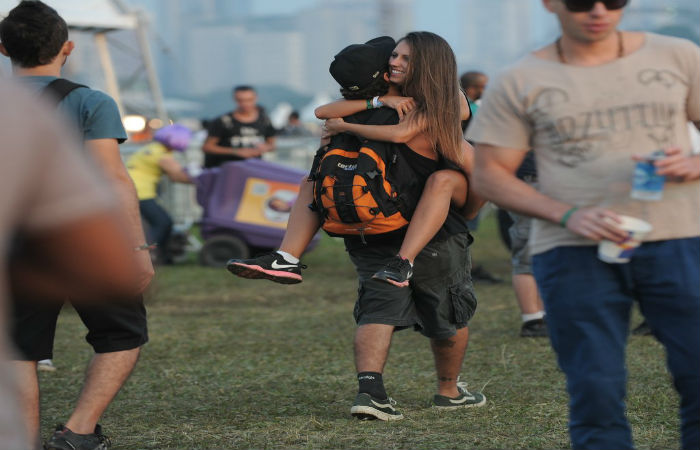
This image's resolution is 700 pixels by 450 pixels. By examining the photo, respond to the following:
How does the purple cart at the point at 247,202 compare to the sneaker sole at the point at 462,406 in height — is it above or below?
below

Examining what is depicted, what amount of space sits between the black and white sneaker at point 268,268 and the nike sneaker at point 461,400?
3.03 feet

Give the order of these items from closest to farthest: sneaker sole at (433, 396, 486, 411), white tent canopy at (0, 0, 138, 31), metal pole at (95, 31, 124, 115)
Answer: sneaker sole at (433, 396, 486, 411) < white tent canopy at (0, 0, 138, 31) < metal pole at (95, 31, 124, 115)

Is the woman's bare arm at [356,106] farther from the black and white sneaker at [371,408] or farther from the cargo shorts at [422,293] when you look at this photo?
the black and white sneaker at [371,408]

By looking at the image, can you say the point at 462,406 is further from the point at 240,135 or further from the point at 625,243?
the point at 240,135

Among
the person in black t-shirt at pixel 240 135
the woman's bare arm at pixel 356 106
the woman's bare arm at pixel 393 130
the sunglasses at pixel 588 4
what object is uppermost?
the sunglasses at pixel 588 4

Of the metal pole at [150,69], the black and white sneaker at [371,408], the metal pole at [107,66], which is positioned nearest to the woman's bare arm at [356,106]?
the black and white sneaker at [371,408]

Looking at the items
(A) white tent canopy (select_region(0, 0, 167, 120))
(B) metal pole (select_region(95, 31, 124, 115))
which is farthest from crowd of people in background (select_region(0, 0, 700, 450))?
(B) metal pole (select_region(95, 31, 124, 115))

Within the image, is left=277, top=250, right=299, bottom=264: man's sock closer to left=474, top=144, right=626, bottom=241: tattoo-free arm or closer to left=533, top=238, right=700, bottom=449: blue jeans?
left=474, top=144, right=626, bottom=241: tattoo-free arm

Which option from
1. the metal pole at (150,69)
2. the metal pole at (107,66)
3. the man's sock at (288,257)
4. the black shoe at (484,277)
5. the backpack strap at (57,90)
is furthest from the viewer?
the metal pole at (150,69)

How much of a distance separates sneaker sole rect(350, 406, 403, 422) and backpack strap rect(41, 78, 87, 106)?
185 centimetres

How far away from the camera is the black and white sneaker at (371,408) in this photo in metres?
5.01

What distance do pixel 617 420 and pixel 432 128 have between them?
6.63ft

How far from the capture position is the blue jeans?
10.4 ft

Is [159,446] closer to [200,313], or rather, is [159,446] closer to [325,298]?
[200,313]
